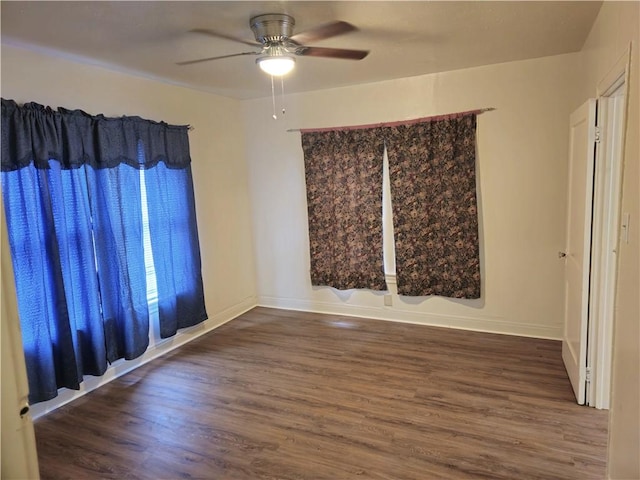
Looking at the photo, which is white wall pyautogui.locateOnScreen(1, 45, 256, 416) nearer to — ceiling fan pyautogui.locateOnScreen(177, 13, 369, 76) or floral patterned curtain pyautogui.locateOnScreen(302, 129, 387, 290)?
floral patterned curtain pyautogui.locateOnScreen(302, 129, 387, 290)

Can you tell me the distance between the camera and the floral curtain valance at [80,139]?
8.80 feet

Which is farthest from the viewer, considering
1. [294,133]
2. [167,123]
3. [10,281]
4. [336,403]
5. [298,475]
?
[294,133]

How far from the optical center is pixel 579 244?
2.79 metres

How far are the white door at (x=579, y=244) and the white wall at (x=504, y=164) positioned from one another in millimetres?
587

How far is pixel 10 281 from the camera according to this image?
92cm

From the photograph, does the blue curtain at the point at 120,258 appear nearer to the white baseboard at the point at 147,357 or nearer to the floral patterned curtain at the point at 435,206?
the white baseboard at the point at 147,357

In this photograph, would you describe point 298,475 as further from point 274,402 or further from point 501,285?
point 501,285

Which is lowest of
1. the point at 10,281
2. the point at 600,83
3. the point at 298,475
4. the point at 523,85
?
the point at 298,475

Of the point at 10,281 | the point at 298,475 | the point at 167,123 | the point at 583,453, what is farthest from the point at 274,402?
the point at 167,123

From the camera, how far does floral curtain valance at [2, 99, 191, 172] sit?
8.80 ft

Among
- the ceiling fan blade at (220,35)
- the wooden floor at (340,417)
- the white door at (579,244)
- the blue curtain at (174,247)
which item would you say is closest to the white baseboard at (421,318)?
the wooden floor at (340,417)

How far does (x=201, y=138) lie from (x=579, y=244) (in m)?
3.44

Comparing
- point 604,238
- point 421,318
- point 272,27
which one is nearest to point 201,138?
point 272,27

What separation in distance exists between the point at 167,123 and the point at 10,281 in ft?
10.7
